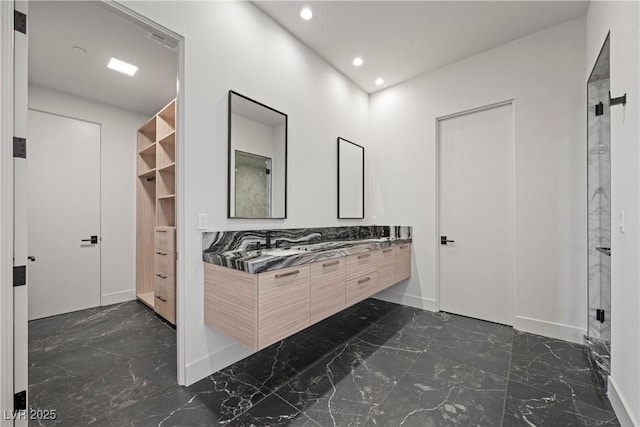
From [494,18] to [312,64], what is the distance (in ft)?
5.82

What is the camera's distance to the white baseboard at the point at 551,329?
8.24 feet

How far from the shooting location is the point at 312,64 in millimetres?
3029

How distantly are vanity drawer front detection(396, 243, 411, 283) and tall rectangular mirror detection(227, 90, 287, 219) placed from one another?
1488mm

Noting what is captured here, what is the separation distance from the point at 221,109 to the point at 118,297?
327cm

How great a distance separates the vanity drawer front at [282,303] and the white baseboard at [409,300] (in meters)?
2.05

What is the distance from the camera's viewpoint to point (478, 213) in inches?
123

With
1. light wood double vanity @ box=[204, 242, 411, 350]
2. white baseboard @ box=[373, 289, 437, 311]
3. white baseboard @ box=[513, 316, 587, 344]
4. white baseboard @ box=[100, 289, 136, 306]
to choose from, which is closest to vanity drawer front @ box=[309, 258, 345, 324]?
light wood double vanity @ box=[204, 242, 411, 350]

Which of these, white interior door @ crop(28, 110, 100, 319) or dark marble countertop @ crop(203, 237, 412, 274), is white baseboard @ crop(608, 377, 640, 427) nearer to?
dark marble countertop @ crop(203, 237, 412, 274)

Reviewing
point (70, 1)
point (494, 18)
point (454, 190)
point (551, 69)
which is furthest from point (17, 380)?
point (551, 69)

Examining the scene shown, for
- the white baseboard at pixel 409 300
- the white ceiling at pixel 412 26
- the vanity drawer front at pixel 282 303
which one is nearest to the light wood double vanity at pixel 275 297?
the vanity drawer front at pixel 282 303

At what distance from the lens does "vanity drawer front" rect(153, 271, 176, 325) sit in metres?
2.80

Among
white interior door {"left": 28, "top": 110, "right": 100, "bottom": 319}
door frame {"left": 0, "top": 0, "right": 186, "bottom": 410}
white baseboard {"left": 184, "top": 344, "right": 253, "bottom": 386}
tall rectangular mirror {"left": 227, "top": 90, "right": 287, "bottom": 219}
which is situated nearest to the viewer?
door frame {"left": 0, "top": 0, "right": 186, "bottom": 410}

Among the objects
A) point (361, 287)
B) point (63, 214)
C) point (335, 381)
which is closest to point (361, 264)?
point (361, 287)

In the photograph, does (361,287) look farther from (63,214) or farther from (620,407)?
(63,214)
